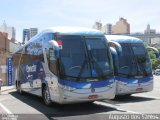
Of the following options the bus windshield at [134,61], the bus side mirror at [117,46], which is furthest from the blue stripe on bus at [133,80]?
the bus side mirror at [117,46]

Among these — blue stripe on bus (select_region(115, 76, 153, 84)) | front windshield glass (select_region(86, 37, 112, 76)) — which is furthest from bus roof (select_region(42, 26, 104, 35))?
blue stripe on bus (select_region(115, 76, 153, 84))

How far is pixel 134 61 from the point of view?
18.1 metres

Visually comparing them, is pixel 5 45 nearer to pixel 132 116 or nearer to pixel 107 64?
pixel 107 64

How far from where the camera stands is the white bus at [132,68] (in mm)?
17648

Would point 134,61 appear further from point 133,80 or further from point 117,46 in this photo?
point 117,46

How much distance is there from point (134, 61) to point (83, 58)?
449cm

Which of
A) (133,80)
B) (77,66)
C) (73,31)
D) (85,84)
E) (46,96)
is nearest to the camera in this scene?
(85,84)

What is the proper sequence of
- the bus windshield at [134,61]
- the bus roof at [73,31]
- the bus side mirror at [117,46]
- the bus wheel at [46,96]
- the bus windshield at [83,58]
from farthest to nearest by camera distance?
the bus windshield at [134,61] → the bus wheel at [46,96] → the bus side mirror at [117,46] → the bus roof at [73,31] → the bus windshield at [83,58]

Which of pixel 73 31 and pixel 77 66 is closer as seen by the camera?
pixel 77 66

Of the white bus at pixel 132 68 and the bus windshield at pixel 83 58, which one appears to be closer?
the bus windshield at pixel 83 58

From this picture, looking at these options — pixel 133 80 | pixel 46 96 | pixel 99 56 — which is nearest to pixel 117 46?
pixel 99 56

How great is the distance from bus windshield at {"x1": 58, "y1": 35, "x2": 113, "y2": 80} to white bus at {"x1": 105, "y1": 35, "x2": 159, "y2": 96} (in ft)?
8.86

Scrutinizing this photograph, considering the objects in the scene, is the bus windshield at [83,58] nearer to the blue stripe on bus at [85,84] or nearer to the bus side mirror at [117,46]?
the blue stripe on bus at [85,84]

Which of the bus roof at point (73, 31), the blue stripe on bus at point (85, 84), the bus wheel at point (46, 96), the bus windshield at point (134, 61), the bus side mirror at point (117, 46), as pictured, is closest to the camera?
the blue stripe on bus at point (85, 84)
